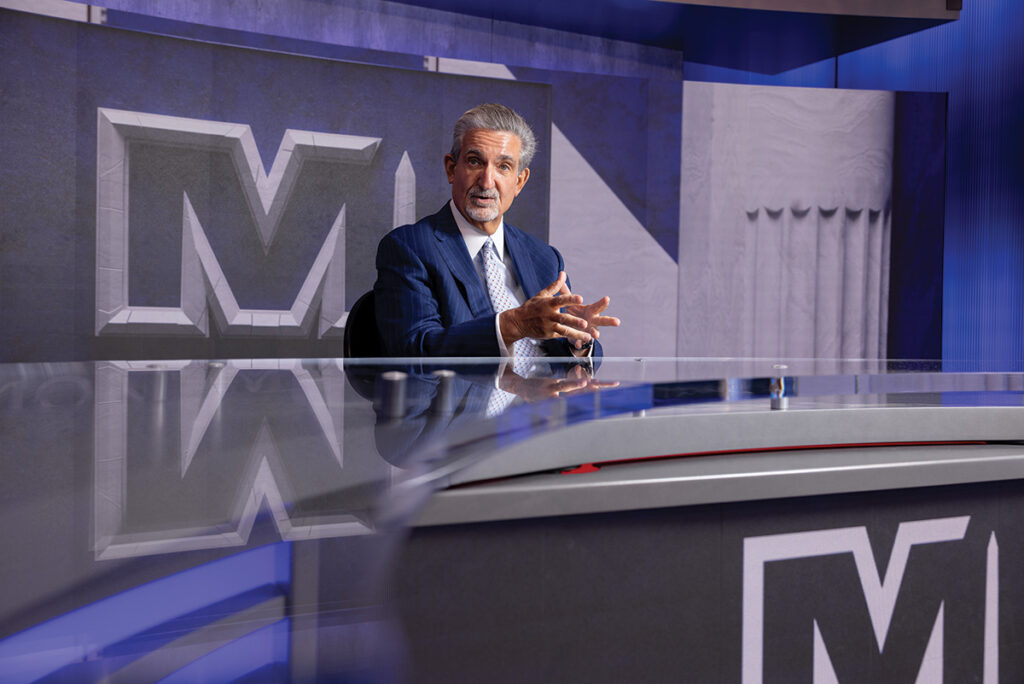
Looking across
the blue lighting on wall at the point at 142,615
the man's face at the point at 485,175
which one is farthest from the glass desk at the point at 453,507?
the man's face at the point at 485,175

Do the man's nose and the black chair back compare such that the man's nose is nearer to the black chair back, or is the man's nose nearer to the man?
the man

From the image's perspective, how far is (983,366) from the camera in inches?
50.9

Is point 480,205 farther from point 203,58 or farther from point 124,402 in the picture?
point 203,58

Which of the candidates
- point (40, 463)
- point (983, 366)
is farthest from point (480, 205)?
point (40, 463)

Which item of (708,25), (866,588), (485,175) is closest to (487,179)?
(485,175)

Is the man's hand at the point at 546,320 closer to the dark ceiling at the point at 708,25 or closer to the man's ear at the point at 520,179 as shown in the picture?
the man's ear at the point at 520,179

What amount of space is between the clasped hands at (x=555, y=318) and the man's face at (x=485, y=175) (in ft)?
1.38

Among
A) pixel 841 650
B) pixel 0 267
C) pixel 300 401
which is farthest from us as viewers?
pixel 0 267

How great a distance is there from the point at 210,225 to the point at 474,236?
1.93 meters

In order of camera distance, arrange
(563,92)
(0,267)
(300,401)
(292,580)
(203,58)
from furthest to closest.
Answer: (563,92) → (203,58) → (0,267) → (300,401) → (292,580)

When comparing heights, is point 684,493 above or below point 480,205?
below

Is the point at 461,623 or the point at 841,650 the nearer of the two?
the point at 461,623

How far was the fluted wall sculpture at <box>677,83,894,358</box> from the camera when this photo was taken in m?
4.02

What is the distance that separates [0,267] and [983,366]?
3.16 metres
